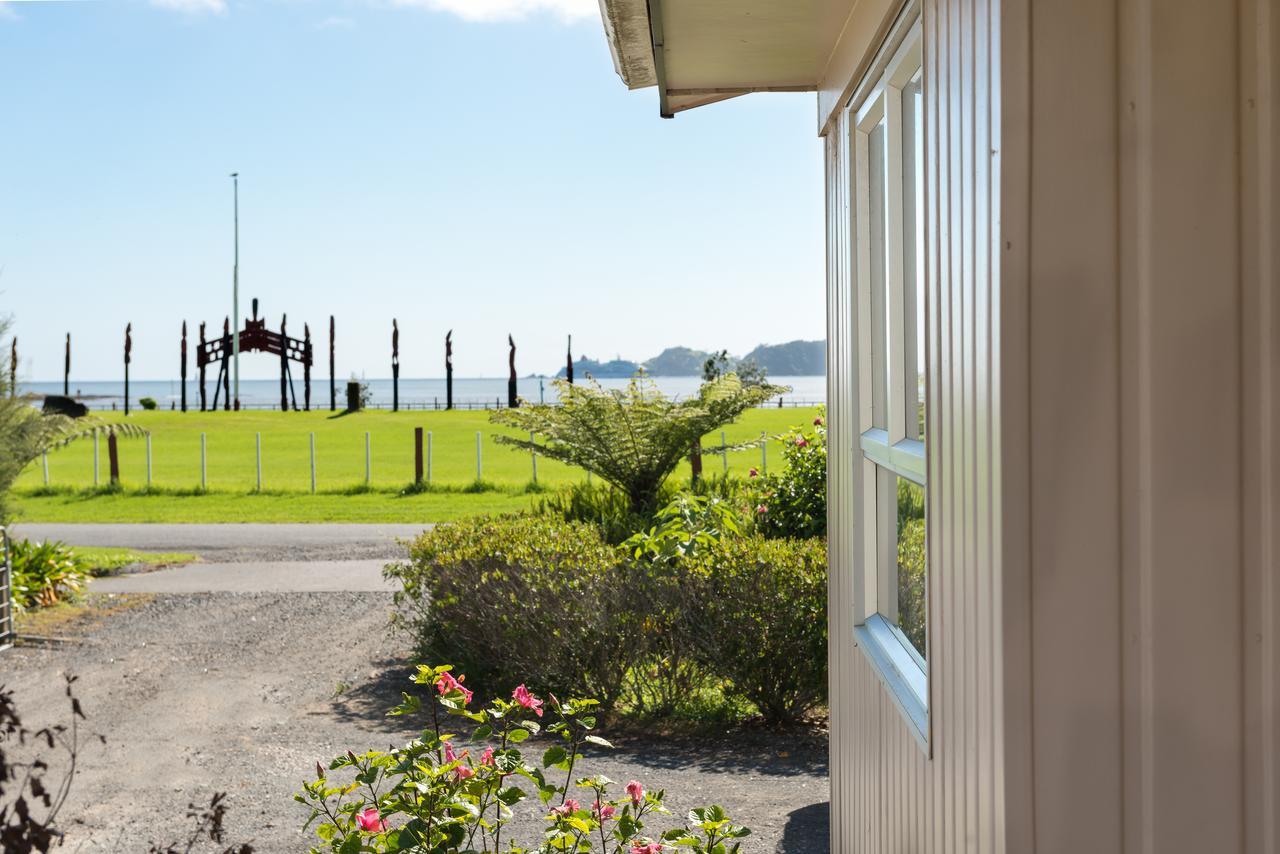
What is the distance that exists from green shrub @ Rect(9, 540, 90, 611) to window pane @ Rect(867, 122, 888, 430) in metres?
8.53

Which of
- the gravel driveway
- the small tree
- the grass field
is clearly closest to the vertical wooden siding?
the gravel driveway

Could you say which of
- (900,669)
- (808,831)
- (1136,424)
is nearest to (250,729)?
(808,831)

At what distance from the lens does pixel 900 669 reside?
2.70 metres

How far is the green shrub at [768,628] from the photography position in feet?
20.4

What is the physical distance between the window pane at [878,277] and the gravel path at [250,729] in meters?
2.33

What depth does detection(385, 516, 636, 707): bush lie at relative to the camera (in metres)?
6.40

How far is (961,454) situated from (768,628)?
446 cm

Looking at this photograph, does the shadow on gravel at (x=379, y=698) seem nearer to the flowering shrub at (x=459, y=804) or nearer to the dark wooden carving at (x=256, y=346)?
the flowering shrub at (x=459, y=804)

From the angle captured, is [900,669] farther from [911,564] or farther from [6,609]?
[6,609]

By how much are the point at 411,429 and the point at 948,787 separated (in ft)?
141

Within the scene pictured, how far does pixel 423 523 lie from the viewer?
17.0 m

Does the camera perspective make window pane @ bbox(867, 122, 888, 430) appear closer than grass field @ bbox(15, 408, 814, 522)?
Yes

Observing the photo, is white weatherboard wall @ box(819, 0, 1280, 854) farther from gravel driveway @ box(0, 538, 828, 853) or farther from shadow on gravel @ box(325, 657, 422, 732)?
shadow on gravel @ box(325, 657, 422, 732)

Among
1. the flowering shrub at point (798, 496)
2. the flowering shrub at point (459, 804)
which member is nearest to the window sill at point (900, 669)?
the flowering shrub at point (459, 804)
